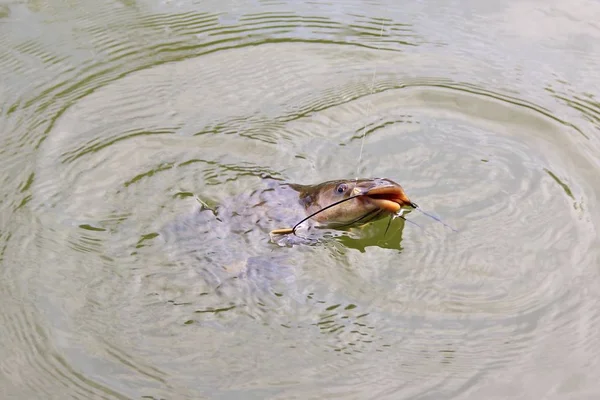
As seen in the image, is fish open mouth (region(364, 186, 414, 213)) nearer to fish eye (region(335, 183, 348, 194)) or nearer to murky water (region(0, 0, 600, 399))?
fish eye (region(335, 183, 348, 194))

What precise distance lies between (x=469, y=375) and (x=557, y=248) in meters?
1.37

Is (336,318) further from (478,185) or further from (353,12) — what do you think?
(353,12)

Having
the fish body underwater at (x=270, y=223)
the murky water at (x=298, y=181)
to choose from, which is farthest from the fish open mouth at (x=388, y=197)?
the murky water at (x=298, y=181)

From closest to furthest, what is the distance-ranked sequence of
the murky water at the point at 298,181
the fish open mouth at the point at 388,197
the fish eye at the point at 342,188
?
the murky water at the point at 298,181 < the fish open mouth at the point at 388,197 < the fish eye at the point at 342,188

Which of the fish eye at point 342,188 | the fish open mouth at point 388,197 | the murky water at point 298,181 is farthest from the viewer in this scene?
the fish eye at point 342,188

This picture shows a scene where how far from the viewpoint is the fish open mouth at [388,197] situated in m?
4.82

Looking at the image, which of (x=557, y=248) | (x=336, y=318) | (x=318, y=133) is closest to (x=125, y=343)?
(x=336, y=318)

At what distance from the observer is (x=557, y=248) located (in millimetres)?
5184

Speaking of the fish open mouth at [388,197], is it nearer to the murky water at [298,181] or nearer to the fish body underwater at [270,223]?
the fish body underwater at [270,223]

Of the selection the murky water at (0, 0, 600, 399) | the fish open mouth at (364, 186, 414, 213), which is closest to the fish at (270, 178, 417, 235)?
the fish open mouth at (364, 186, 414, 213)

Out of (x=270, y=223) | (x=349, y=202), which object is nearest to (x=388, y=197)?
(x=349, y=202)

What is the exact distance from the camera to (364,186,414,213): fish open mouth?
482cm

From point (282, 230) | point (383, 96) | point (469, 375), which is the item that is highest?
point (383, 96)

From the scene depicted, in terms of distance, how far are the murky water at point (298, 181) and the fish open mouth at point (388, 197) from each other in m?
0.39
